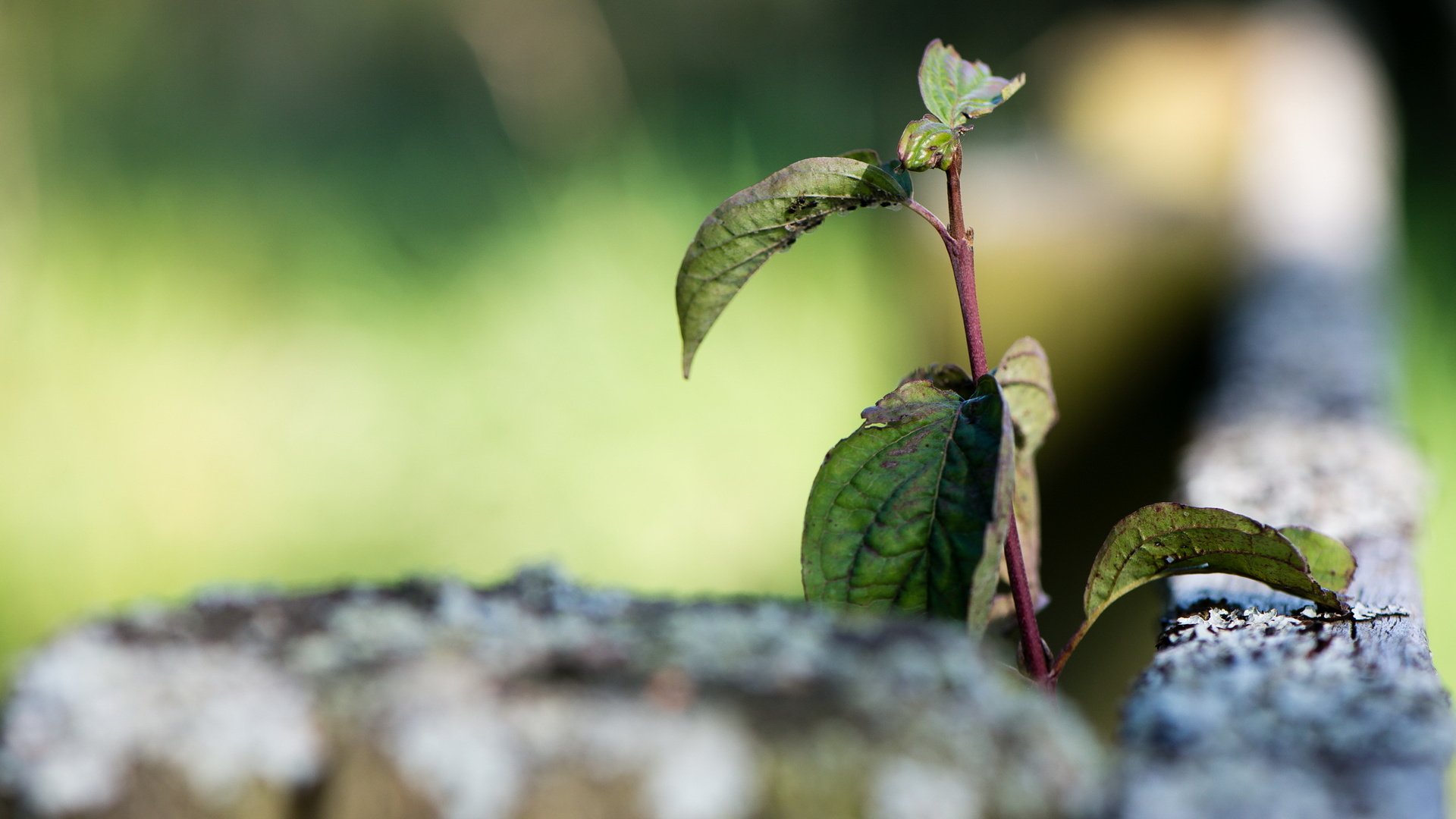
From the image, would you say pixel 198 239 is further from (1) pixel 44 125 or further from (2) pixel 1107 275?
(2) pixel 1107 275

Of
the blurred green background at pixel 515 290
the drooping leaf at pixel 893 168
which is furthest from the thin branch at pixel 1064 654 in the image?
the blurred green background at pixel 515 290

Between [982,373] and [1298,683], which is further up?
[982,373]

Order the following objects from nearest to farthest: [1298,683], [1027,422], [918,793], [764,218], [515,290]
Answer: [918,793] < [1298,683] < [764,218] < [1027,422] < [515,290]

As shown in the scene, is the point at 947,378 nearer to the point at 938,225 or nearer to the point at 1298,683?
the point at 938,225

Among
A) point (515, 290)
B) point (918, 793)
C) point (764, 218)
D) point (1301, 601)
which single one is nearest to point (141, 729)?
point (918, 793)

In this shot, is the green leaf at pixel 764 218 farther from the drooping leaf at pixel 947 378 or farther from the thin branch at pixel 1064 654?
the thin branch at pixel 1064 654

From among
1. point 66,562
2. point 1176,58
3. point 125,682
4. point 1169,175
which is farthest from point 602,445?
point 125,682

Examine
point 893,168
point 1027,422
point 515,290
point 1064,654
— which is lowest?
point 1064,654
